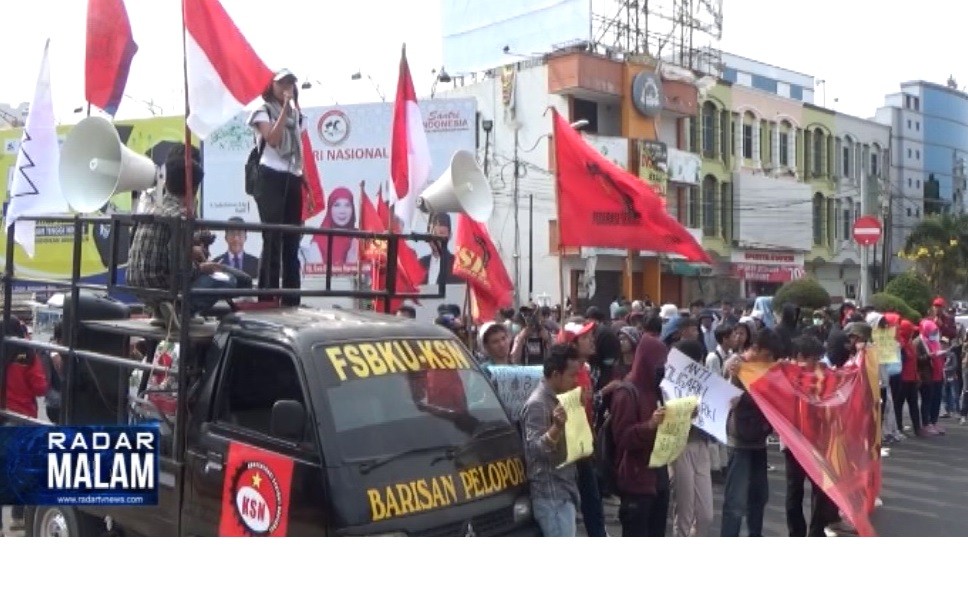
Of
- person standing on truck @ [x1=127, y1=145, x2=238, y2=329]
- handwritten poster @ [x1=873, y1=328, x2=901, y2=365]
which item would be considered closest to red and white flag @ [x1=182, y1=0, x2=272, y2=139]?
person standing on truck @ [x1=127, y1=145, x2=238, y2=329]

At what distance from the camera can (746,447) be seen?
6.54 metres

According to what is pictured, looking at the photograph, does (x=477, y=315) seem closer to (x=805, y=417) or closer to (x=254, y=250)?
(x=805, y=417)

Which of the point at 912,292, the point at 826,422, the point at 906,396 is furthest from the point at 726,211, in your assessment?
the point at 826,422

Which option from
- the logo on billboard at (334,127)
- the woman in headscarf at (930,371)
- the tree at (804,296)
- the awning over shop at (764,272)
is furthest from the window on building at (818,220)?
the woman in headscarf at (930,371)

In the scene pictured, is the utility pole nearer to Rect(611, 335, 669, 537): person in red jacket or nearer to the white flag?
the white flag

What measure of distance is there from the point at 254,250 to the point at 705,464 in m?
22.0

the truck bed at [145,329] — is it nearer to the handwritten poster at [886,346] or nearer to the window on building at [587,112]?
the handwritten poster at [886,346]

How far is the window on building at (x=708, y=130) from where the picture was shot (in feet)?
118

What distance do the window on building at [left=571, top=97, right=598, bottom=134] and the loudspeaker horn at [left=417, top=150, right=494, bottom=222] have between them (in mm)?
24706

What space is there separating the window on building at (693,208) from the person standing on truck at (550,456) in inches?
1192

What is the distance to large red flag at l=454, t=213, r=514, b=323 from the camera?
31.5 feet

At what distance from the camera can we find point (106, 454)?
5.28 m

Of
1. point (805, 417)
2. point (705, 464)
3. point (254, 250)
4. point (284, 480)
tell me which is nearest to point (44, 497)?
point (284, 480)

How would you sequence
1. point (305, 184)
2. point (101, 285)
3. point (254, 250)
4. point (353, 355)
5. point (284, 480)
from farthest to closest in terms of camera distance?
point (254, 250)
point (305, 184)
point (101, 285)
point (353, 355)
point (284, 480)
